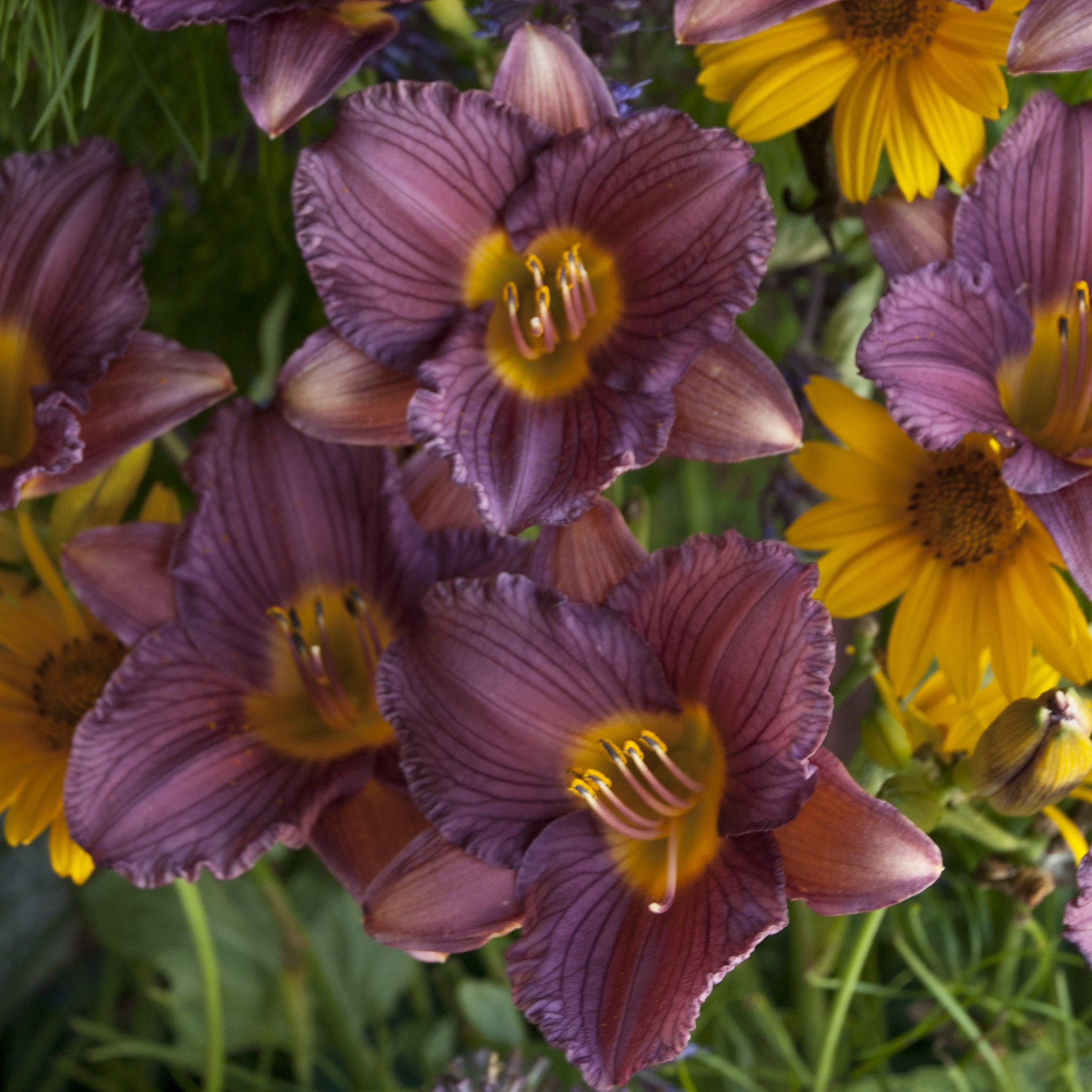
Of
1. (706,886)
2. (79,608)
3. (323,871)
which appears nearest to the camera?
(706,886)

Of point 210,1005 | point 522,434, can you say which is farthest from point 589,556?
point 210,1005

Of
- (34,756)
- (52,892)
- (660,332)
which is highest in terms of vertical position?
(660,332)

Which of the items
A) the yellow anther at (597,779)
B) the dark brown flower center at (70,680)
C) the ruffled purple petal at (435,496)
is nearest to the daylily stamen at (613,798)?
the yellow anther at (597,779)

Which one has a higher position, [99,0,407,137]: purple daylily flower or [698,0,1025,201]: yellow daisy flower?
[99,0,407,137]: purple daylily flower

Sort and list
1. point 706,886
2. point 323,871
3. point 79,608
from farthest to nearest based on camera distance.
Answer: point 323,871 < point 79,608 < point 706,886

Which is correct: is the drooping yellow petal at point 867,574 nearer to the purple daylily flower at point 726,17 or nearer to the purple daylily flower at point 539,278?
the purple daylily flower at point 539,278

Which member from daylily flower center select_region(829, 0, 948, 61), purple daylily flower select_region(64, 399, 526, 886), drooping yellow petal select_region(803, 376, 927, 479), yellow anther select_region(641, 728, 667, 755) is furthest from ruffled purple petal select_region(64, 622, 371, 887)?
daylily flower center select_region(829, 0, 948, 61)

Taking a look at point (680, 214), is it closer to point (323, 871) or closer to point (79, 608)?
point (79, 608)

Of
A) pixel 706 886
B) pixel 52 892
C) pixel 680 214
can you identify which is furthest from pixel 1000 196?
pixel 52 892

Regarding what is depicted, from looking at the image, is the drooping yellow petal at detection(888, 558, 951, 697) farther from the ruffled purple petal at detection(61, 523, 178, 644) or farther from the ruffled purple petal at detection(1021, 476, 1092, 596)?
the ruffled purple petal at detection(61, 523, 178, 644)
